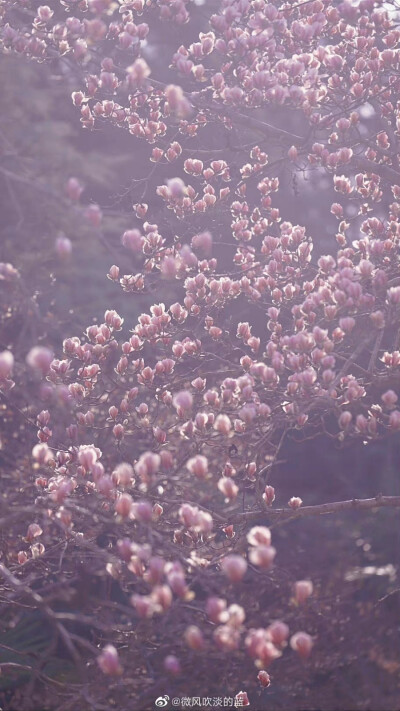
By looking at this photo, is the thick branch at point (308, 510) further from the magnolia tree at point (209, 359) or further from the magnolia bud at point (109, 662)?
the magnolia bud at point (109, 662)

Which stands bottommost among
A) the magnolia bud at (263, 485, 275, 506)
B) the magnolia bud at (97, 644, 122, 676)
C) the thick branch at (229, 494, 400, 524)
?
the magnolia bud at (263, 485, 275, 506)

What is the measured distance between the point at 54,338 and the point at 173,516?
12.5 feet

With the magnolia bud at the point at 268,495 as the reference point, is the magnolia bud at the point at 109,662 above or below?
above

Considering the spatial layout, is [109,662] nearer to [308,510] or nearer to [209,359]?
[308,510]

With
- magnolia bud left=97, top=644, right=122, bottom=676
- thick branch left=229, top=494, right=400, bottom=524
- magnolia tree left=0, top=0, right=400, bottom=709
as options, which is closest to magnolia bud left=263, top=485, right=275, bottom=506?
magnolia tree left=0, top=0, right=400, bottom=709

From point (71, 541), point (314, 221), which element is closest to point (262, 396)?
point (71, 541)

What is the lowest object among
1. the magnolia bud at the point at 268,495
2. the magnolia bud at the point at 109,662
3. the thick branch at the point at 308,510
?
the magnolia bud at the point at 268,495

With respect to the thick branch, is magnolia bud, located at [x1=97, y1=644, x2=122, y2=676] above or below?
above

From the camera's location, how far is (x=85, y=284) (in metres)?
8.89

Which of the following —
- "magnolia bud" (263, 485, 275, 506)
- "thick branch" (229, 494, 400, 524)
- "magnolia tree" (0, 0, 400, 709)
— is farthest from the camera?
"magnolia bud" (263, 485, 275, 506)

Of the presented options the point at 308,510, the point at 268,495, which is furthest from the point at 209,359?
the point at 308,510

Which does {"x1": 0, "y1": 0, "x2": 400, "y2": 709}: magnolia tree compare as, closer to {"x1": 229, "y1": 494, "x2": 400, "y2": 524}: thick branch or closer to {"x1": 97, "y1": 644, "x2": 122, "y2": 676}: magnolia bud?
{"x1": 229, "y1": 494, "x2": 400, "y2": 524}: thick branch

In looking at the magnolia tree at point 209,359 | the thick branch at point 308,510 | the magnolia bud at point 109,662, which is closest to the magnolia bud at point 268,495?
the magnolia tree at point 209,359

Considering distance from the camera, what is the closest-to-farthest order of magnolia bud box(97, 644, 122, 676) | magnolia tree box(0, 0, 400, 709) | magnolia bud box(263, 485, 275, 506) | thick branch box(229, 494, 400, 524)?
magnolia bud box(97, 644, 122, 676) → magnolia tree box(0, 0, 400, 709) → thick branch box(229, 494, 400, 524) → magnolia bud box(263, 485, 275, 506)
